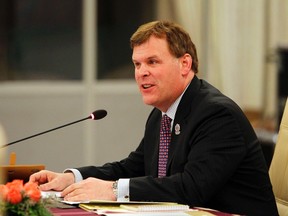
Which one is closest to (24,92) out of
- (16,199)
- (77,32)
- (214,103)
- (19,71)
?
(19,71)

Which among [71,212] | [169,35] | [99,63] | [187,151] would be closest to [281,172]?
[187,151]

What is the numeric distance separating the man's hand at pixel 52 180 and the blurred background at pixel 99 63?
392 centimetres

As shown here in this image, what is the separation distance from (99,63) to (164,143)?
13.7 ft

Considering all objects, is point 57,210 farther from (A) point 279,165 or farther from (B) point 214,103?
(A) point 279,165

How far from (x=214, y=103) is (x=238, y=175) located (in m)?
0.30

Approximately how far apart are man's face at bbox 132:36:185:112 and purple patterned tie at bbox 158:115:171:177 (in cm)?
9

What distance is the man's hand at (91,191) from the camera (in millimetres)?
3161

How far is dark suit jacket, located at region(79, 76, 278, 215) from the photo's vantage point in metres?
3.23

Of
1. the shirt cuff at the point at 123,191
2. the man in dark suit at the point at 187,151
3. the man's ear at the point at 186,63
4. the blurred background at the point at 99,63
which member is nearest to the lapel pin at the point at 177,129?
the man in dark suit at the point at 187,151

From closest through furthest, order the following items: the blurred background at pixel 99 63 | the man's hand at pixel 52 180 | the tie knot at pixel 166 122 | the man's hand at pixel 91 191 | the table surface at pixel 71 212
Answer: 1. the table surface at pixel 71 212
2. the man's hand at pixel 91 191
3. the man's hand at pixel 52 180
4. the tie knot at pixel 166 122
5. the blurred background at pixel 99 63

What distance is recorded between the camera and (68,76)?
25.3ft

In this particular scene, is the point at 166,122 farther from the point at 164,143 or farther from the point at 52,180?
the point at 52,180

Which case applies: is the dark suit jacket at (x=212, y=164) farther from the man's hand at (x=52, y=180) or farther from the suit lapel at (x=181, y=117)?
the man's hand at (x=52, y=180)

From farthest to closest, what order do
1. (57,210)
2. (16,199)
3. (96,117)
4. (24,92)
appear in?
(24,92) → (96,117) → (57,210) → (16,199)
